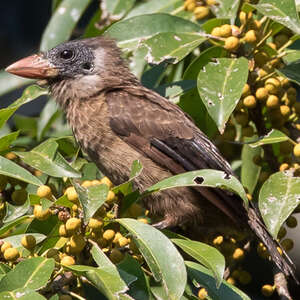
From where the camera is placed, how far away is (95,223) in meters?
2.88

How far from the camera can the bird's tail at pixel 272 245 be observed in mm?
3557

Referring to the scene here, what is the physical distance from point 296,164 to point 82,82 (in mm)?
1402

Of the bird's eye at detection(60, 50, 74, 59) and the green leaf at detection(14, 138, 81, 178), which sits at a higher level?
the bird's eye at detection(60, 50, 74, 59)

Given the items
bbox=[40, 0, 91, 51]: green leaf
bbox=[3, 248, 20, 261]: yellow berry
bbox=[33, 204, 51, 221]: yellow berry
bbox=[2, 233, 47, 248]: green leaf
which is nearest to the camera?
bbox=[3, 248, 20, 261]: yellow berry

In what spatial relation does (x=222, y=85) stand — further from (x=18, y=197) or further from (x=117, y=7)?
(x=117, y=7)

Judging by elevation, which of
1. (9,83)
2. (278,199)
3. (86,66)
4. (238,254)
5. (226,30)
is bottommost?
(238,254)

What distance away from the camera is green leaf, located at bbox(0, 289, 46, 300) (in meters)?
2.49

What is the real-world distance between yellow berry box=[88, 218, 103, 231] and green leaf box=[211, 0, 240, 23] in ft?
4.32

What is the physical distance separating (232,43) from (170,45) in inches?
12.4

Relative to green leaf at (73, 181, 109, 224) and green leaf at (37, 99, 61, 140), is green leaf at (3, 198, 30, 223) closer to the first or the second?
green leaf at (73, 181, 109, 224)

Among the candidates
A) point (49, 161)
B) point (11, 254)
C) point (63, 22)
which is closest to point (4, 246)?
point (11, 254)

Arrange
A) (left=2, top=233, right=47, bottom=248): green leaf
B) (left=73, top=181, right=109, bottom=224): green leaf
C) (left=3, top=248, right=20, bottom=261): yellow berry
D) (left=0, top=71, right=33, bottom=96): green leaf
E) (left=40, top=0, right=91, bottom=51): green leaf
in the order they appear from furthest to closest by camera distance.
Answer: (left=0, top=71, right=33, bottom=96): green leaf
(left=40, top=0, right=91, bottom=51): green leaf
(left=2, top=233, right=47, bottom=248): green leaf
(left=3, top=248, right=20, bottom=261): yellow berry
(left=73, top=181, right=109, bottom=224): green leaf

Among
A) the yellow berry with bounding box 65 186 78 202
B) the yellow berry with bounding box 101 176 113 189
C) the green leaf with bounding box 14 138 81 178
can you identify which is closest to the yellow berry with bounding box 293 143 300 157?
the yellow berry with bounding box 101 176 113 189

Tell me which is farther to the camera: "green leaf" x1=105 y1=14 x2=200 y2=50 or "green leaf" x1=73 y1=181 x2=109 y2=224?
"green leaf" x1=105 y1=14 x2=200 y2=50
